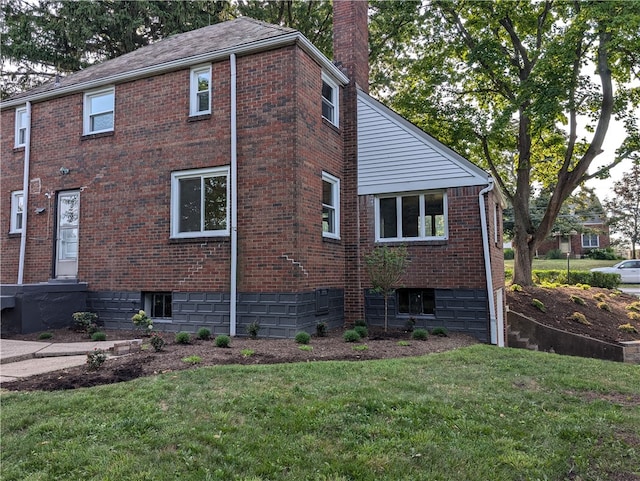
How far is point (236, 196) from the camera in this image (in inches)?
371

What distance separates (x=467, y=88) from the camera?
1850 cm

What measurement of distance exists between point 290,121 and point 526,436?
23.7 ft

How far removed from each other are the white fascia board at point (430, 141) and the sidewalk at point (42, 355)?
785 cm

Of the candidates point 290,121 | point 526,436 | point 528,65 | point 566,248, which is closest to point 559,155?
point 528,65

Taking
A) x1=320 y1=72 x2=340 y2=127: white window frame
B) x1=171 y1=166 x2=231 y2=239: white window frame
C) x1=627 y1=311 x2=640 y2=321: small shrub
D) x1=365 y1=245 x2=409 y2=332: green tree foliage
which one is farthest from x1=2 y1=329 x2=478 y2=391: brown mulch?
x1=627 y1=311 x2=640 y2=321: small shrub

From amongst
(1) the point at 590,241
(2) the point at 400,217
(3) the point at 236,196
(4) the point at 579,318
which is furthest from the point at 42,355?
(1) the point at 590,241

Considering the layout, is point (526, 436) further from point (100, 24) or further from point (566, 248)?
point (566, 248)

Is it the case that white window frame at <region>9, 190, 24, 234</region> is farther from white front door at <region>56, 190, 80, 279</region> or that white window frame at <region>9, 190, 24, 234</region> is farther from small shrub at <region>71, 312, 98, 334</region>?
small shrub at <region>71, 312, 98, 334</region>

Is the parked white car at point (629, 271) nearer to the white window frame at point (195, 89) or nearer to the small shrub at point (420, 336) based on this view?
the small shrub at point (420, 336)

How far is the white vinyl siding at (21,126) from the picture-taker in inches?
484

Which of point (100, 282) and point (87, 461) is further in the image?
point (100, 282)

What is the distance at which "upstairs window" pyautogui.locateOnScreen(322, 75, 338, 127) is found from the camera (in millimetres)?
10992

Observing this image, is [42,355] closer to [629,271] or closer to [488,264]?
[488,264]

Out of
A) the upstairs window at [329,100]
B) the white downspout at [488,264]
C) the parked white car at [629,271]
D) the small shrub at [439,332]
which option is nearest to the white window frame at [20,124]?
the upstairs window at [329,100]
